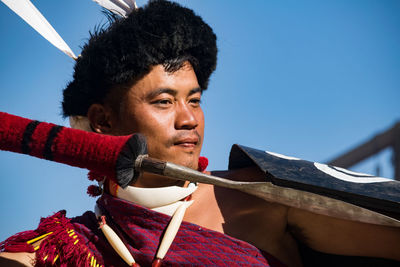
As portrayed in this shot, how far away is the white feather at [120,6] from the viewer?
2.62 meters

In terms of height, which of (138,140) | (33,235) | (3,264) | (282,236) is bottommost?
(3,264)

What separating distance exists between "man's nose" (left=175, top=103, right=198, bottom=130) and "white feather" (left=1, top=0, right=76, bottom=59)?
0.89 meters

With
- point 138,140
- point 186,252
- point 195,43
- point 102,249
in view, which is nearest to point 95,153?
point 138,140

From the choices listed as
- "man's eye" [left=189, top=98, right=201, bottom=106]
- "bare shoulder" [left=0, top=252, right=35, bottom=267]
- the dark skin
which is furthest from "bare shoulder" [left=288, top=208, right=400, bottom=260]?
"bare shoulder" [left=0, top=252, right=35, bottom=267]

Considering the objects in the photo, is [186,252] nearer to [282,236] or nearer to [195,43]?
[282,236]

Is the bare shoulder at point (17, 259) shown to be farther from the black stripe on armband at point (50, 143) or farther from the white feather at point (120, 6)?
the white feather at point (120, 6)

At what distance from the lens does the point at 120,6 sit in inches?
104

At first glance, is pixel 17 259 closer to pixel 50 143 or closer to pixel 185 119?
pixel 50 143

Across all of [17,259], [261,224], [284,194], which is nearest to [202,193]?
[261,224]

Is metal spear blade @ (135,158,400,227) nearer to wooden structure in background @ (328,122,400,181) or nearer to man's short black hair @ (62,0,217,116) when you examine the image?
man's short black hair @ (62,0,217,116)

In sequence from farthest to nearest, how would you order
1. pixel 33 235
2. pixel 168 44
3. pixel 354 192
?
pixel 168 44
pixel 33 235
pixel 354 192

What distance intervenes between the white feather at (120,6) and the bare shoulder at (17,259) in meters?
1.44

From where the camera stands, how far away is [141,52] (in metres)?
2.25

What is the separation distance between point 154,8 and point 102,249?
1317 mm
